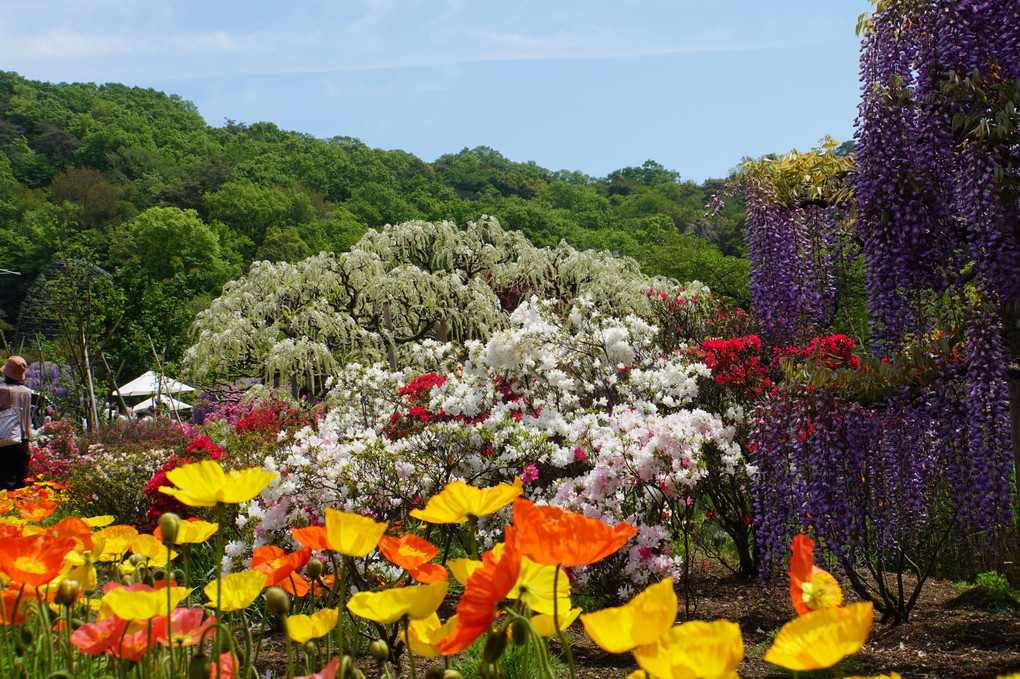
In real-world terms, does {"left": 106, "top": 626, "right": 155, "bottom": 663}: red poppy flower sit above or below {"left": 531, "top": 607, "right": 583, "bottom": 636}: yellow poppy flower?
below

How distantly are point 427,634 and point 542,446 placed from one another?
306 centimetres

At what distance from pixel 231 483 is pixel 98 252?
44362 mm

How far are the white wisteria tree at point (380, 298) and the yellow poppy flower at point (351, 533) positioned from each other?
889cm

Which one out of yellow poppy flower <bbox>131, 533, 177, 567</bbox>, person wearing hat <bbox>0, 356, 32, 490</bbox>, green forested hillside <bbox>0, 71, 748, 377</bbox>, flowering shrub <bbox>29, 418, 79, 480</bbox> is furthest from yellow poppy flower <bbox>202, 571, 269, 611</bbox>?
green forested hillside <bbox>0, 71, 748, 377</bbox>

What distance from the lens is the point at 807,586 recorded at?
2.72ft

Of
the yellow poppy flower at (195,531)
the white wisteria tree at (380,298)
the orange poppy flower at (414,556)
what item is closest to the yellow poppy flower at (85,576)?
the yellow poppy flower at (195,531)

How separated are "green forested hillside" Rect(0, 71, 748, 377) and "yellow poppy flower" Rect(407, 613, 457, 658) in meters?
19.5

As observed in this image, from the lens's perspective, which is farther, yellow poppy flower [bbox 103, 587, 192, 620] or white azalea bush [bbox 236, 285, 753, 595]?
white azalea bush [bbox 236, 285, 753, 595]

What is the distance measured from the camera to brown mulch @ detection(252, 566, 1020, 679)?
2.83 metres

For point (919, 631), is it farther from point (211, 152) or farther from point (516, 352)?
point (211, 152)

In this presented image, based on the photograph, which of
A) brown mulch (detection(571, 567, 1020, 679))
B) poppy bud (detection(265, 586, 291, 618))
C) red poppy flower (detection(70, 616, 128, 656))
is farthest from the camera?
brown mulch (detection(571, 567, 1020, 679))

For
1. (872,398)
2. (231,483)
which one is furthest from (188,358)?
(231,483)

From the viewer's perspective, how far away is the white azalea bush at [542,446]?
141 inches

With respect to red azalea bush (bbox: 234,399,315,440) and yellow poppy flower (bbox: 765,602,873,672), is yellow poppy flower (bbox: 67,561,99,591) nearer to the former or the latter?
yellow poppy flower (bbox: 765,602,873,672)
